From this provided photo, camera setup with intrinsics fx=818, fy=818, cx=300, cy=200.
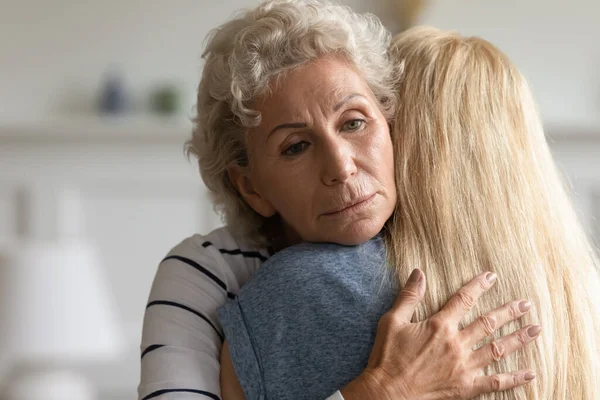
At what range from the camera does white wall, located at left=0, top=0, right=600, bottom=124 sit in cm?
406

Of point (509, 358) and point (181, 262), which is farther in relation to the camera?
point (181, 262)

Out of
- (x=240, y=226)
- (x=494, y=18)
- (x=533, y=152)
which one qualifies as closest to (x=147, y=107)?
(x=494, y=18)

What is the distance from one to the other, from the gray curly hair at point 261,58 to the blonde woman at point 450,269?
0.31 ft

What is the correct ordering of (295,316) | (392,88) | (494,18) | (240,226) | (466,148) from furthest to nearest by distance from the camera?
(494,18) → (240,226) → (392,88) → (466,148) → (295,316)

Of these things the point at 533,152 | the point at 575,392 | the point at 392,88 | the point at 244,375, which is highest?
the point at 392,88

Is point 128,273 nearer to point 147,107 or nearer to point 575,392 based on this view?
point 147,107

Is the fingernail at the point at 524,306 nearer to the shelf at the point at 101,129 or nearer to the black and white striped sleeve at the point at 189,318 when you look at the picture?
the black and white striped sleeve at the point at 189,318

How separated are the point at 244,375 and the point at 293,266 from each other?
0.18 m

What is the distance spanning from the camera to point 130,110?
4.23 metres

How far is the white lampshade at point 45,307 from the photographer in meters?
2.59

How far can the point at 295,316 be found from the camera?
1.14m

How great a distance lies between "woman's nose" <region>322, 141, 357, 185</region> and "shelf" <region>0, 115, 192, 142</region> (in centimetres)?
281

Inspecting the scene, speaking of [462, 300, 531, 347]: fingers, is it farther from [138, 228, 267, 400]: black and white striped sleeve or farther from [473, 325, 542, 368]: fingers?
[138, 228, 267, 400]: black and white striped sleeve

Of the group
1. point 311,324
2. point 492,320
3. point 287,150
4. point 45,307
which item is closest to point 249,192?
point 287,150
